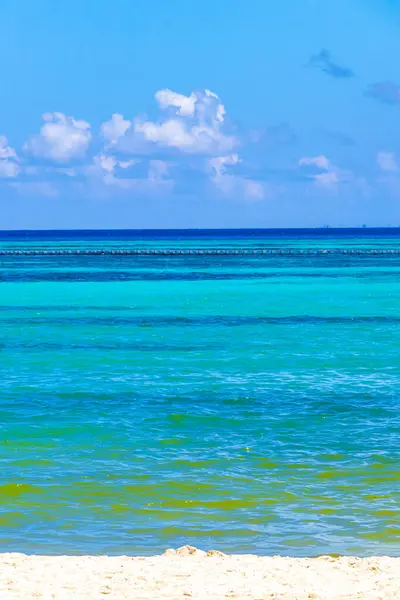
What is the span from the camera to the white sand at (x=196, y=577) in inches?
434

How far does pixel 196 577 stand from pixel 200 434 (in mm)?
8961

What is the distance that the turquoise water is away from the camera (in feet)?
48.4

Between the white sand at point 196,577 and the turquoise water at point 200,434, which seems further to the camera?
the turquoise water at point 200,434

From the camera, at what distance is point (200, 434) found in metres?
20.8

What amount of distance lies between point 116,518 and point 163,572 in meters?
3.39

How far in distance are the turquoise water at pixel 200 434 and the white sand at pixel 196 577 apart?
38.9 inches

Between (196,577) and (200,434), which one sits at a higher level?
(200,434)

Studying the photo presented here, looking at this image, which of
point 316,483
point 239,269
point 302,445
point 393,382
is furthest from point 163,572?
point 239,269

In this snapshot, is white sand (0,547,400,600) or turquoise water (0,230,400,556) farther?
turquoise water (0,230,400,556)

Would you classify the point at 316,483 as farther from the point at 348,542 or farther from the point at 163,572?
the point at 163,572

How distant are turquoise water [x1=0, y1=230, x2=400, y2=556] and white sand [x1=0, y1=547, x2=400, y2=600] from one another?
99 centimetres

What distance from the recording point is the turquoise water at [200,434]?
1477 centimetres

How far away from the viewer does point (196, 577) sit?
11.8 m

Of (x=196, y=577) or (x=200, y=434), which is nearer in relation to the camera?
(x=196, y=577)
